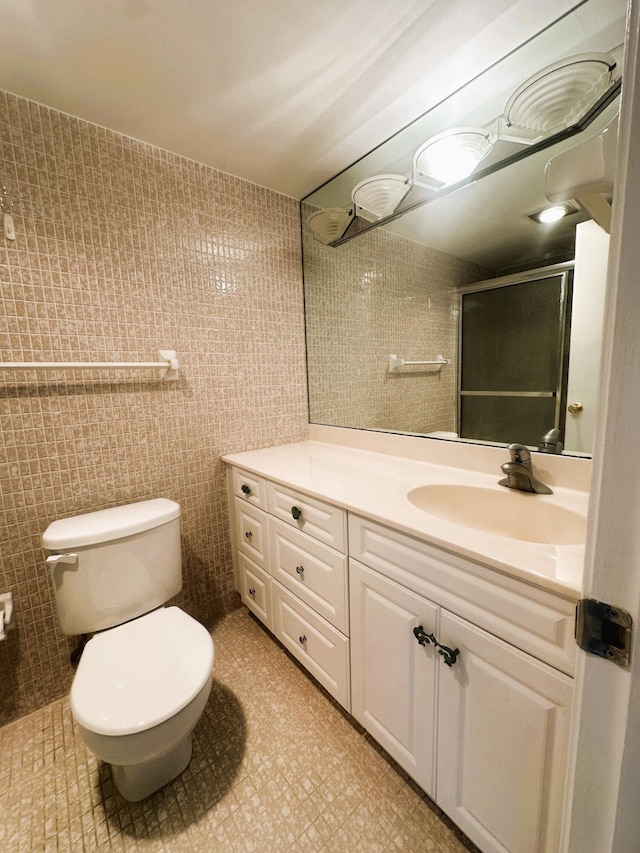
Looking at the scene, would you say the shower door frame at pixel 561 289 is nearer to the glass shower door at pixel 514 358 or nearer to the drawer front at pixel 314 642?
the glass shower door at pixel 514 358

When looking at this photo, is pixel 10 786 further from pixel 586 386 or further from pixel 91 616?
pixel 586 386

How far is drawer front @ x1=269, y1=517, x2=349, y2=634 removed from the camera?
114cm

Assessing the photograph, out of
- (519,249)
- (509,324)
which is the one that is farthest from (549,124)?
(509,324)

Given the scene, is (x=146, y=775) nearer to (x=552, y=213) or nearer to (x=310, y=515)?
(x=310, y=515)

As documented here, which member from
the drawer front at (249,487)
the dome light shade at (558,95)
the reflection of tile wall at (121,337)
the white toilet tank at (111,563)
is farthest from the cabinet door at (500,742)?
the dome light shade at (558,95)

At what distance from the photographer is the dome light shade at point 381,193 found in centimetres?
139

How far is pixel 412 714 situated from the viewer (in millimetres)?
951

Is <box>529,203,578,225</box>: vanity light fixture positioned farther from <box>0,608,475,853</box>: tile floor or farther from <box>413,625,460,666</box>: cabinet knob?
<box>0,608,475,853</box>: tile floor

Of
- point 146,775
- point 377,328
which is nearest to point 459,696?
point 146,775

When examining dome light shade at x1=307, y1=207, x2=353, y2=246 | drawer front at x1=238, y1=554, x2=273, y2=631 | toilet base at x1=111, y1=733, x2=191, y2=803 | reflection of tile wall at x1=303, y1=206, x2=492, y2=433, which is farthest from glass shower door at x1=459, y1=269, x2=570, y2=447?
toilet base at x1=111, y1=733, x2=191, y2=803

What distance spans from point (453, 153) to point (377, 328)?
820 mm

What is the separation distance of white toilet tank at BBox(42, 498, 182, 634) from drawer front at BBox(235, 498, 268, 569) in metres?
0.33

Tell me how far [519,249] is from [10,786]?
8.38ft

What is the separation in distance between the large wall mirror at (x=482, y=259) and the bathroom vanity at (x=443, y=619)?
39 centimetres
